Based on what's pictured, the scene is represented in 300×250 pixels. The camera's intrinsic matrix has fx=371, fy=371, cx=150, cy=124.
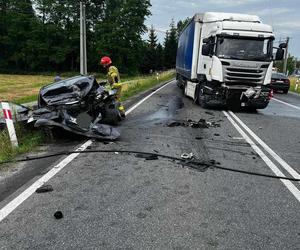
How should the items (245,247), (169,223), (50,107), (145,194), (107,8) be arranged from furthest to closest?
(107,8) → (50,107) → (145,194) → (169,223) → (245,247)

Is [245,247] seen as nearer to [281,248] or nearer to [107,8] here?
[281,248]

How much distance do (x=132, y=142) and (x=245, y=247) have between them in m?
4.73

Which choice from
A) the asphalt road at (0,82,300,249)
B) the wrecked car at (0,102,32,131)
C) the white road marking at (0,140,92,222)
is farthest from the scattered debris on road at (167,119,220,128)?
the white road marking at (0,140,92,222)

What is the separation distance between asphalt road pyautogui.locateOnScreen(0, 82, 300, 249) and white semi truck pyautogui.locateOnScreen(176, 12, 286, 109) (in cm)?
645

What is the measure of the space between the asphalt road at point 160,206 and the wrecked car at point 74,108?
2.10 feet

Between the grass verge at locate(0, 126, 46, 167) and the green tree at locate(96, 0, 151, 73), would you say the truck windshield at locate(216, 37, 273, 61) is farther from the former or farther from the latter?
the green tree at locate(96, 0, 151, 73)

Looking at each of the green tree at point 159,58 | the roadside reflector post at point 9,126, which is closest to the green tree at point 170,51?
the green tree at point 159,58

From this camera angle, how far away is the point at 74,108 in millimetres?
7875

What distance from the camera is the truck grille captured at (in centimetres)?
1345

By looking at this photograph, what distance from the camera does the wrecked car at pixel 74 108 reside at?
749 centimetres

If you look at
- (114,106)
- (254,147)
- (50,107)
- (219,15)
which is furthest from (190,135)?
(219,15)

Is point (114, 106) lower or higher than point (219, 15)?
lower

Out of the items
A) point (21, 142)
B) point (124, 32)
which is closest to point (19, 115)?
point (21, 142)

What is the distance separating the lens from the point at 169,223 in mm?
3863
